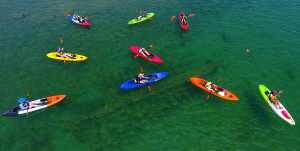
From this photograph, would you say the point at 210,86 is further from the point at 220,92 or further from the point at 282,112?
the point at 282,112

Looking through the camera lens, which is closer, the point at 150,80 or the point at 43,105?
the point at 43,105

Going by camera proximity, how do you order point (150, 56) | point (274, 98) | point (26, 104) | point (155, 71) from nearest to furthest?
point (274, 98), point (26, 104), point (155, 71), point (150, 56)

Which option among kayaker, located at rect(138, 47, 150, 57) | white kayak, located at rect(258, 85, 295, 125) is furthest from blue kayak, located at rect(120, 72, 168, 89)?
white kayak, located at rect(258, 85, 295, 125)

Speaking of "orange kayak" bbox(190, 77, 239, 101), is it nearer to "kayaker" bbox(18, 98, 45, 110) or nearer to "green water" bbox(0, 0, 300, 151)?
"green water" bbox(0, 0, 300, 151)

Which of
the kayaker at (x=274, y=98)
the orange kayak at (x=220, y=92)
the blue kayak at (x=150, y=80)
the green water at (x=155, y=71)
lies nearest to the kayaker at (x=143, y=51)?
the green water at (x=155, y=71)

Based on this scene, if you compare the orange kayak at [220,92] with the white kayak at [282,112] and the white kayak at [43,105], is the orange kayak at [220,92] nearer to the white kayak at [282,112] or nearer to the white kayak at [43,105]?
the white kayak at [282,112]

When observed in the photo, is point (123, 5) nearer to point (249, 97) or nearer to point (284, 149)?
point (249, 97)

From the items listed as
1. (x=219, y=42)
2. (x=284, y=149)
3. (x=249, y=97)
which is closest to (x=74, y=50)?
(x=219, y=42)

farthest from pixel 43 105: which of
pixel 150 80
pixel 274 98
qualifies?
pixel 274 98
